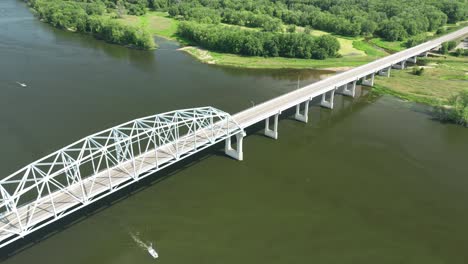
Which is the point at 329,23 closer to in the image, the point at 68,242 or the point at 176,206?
the point at 176,206

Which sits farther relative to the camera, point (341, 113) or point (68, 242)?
point (341, 113)

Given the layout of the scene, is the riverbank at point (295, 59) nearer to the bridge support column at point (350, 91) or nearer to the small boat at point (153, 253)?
the bridge support column at point (350, 91)

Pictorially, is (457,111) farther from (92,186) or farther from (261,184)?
(92,186)

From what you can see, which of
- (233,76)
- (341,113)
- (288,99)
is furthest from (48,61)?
(341,113)

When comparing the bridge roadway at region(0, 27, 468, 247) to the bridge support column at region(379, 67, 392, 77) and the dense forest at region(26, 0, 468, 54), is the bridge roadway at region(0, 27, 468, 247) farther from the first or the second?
the dense forest at region(26, 0, 468, 54)

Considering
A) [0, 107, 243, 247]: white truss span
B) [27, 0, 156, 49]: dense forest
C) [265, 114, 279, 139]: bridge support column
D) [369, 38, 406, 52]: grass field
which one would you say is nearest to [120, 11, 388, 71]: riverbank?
[369, 38, 406, 52]: grass field
